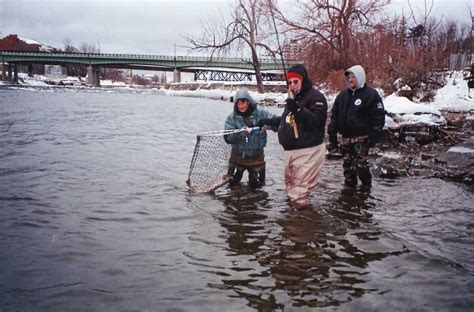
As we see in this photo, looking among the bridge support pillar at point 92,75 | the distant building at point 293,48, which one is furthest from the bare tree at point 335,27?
the bridge support pillar at point 92,75

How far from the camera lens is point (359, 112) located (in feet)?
21.6

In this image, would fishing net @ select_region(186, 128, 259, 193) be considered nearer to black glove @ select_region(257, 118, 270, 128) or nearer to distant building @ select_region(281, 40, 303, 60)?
black glove @ select_region(257, 118, 270, 128)

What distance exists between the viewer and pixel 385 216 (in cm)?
556

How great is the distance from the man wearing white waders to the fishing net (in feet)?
4.87

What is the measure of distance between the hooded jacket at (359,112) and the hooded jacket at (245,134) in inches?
47.4

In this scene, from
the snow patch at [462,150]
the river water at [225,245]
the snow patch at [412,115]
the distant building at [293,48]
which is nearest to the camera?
the river water at [225,245]

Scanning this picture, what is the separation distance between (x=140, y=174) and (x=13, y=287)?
186 inches

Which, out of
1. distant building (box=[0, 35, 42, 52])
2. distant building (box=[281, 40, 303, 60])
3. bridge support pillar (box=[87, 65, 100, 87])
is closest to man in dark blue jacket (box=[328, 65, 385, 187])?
distant building (box=[281, 40, 303, 60])

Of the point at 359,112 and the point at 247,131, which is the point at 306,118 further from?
the point at 359,112

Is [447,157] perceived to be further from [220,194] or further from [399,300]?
[399,300]

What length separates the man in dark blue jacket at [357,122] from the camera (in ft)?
21.1

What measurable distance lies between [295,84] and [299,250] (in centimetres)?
206

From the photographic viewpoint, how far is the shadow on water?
3.43 metres

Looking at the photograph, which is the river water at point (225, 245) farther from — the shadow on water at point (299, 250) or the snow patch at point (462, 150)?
the snow patch at point (462, 150)
